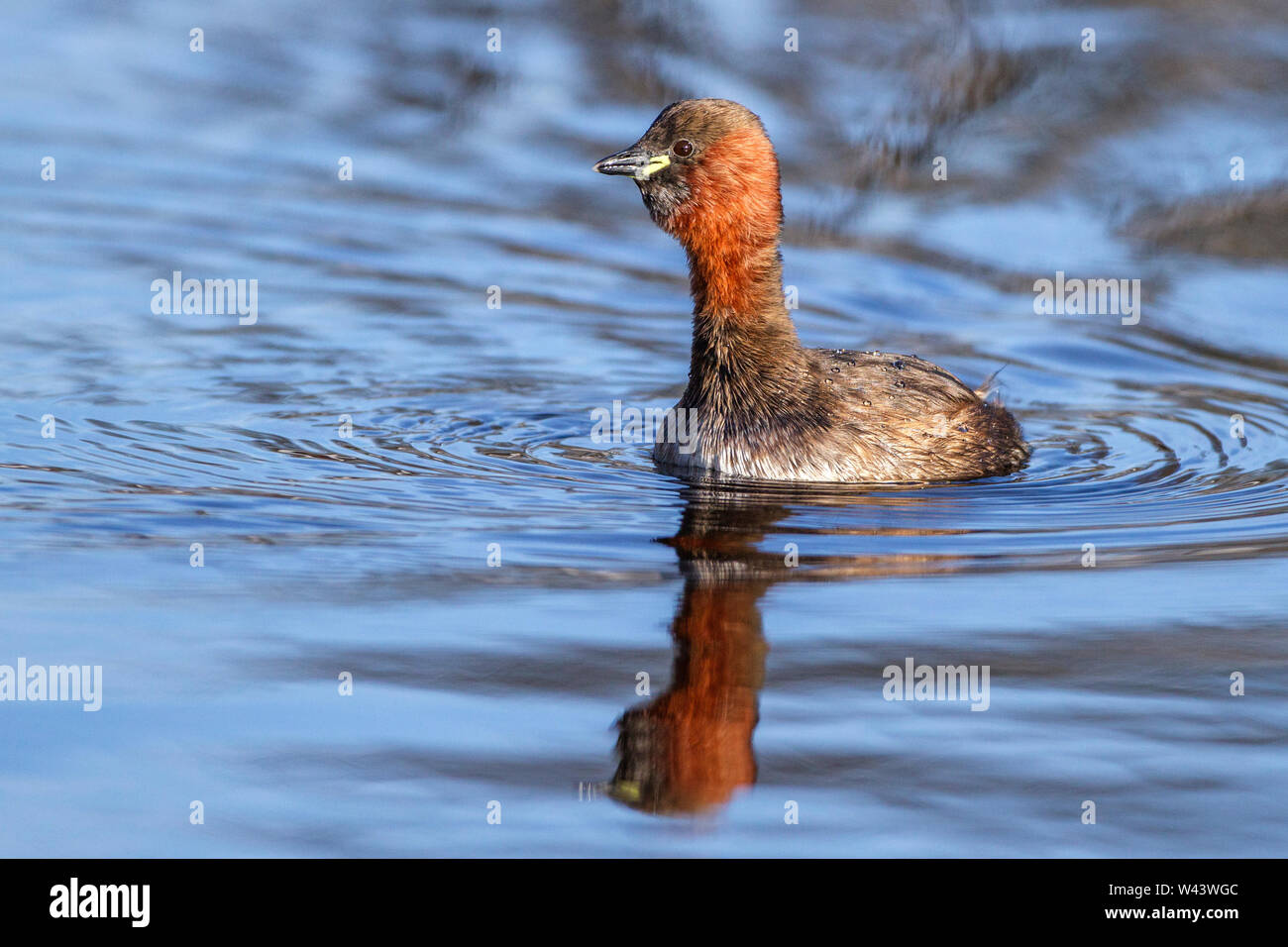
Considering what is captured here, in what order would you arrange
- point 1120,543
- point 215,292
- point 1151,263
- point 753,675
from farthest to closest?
point 1151,263 → point 215,292 → point 1120,543 → point 753,675

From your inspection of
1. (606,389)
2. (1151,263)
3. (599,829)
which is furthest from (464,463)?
(1151,263)

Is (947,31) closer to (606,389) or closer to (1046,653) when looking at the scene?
(606,389)

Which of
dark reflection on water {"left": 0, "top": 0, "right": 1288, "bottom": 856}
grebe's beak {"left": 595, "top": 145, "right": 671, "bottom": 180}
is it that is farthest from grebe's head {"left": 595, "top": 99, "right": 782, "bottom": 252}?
dark reflection on water {"left": 0, "top": 0, "right": 1288, "bottom": 856}

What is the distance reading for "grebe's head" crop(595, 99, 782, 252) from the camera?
30.3 ft

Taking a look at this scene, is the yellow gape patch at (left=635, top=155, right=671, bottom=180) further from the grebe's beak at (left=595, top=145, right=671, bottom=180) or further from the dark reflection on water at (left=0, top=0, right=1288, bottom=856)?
the dark reflection on water at (left=0, top=0, right=1288, bottom=856)

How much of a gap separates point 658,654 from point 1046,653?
145cm

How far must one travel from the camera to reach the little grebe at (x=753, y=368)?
9.27 m

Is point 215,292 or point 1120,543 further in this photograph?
point 215,292

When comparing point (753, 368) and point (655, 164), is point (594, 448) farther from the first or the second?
point (655, 164)

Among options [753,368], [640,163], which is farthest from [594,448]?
[640,163]

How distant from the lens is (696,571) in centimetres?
786

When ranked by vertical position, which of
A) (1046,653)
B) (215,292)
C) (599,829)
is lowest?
(599,829)

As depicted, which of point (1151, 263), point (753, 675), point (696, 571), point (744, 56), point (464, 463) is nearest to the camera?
point (753, 675)

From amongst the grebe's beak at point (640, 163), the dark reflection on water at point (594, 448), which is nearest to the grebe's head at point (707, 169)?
the grebe's beak at point (640, 163)
